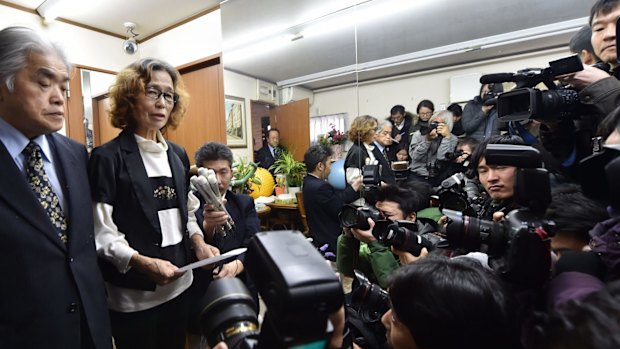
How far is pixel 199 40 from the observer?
3.10 meters

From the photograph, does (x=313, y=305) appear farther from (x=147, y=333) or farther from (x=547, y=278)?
(x=147, y=333)

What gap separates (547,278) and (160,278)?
1.00 m

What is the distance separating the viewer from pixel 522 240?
642mm

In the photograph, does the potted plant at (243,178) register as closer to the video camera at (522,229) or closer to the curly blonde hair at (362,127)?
the curly blonde hair at (362,127)

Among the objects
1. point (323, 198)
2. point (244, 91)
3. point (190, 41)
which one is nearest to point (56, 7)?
point (190, 41)

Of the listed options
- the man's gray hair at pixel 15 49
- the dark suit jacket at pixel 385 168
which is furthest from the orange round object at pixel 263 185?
the man's gray hair at pixel 15 49

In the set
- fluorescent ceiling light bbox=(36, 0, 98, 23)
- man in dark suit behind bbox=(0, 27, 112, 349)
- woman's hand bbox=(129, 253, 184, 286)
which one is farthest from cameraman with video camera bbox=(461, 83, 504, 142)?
fluorescent ceiling light bbox=(36, 0, 98, 23)

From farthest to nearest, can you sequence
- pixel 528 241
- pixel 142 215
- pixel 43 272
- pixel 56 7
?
pixel 56 7 < pixel 142 215 < pixel 43 272 < pixel 528 241

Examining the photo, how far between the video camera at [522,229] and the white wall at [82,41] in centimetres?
350

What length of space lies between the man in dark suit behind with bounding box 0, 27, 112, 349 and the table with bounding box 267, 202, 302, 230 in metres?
1.95

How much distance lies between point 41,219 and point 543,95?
135 centimetres

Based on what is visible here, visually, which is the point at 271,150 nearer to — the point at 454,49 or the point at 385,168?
the point at 385,168

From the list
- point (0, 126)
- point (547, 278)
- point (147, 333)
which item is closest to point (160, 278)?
point (147, 333)

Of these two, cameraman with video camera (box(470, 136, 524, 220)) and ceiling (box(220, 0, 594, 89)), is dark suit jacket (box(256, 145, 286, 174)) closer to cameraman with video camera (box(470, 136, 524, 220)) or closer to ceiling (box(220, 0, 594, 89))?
ceiling (box(220, 0, 594, 89))
